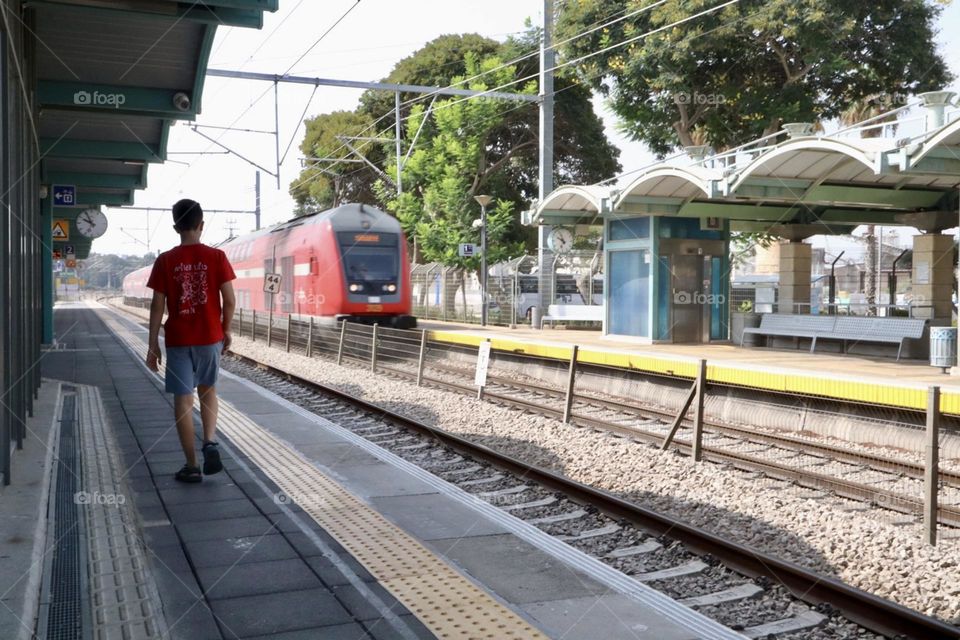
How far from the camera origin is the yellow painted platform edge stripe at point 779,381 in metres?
8.43

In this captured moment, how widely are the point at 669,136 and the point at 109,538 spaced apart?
84.8 ft

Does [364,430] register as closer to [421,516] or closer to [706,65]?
[421,516]

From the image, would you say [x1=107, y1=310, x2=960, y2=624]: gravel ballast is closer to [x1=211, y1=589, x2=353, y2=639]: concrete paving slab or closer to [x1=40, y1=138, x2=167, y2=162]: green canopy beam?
[x1=211, y1=589, x2=353, y2=639]: concrete paving slab

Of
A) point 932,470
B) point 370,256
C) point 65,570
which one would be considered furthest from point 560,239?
point 65,570

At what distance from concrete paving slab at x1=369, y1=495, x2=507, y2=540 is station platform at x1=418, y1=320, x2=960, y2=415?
336 cm

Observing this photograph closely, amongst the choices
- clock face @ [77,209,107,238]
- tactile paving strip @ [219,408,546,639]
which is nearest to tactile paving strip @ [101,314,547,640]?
tactile paving strip @ [219,408,546,639]

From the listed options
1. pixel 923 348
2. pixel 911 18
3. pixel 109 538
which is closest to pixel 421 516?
pixel 109 538

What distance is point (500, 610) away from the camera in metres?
3.98

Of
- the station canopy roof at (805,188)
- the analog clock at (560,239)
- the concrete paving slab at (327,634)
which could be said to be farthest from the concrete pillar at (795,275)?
the concrete paving slab at (327,634)

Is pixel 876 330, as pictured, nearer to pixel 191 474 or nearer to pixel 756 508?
pixel 756 508

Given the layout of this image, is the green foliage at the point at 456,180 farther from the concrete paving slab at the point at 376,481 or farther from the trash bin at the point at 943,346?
the concrete paving slab at the point at 376,481

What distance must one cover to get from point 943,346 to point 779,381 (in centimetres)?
364

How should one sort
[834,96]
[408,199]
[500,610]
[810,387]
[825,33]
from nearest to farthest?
1. [500,610]
2. [810,387]
3. [825,33]
4. [834,96]
5. [408,199]

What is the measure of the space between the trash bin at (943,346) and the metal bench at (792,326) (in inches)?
149
